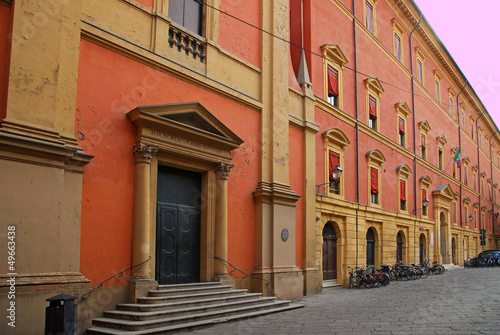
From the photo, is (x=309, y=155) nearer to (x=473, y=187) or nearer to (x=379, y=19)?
(x=379, y=19)

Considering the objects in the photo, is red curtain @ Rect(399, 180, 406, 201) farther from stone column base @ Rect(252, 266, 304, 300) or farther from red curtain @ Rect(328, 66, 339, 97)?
stone column base @ Rect(252, 266, 304, 300)

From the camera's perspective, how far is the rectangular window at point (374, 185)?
20.7 metres

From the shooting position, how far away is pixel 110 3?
980 centimetres

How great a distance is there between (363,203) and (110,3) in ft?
44.7

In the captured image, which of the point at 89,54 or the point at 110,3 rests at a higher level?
the point at 110,3

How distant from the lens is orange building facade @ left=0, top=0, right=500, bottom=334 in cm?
787

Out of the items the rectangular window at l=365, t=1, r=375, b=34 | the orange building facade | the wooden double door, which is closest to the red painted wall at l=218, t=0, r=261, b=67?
the orange building facade

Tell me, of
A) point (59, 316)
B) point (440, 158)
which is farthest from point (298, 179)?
point (440, 158)

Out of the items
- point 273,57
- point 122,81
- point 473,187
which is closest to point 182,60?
point 122,81

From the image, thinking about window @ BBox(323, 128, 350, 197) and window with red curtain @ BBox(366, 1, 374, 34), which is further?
window with red curtain @ BBox(366, 1, 374, 34)

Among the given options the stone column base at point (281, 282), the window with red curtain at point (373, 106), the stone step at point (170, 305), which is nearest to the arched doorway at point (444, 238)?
the window with red curtain at point (373, 106)

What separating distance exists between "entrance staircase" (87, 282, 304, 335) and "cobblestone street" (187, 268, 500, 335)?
13.5 inches

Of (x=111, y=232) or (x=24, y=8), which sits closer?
(x=24, y=8)

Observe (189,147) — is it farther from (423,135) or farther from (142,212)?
(423,135)
